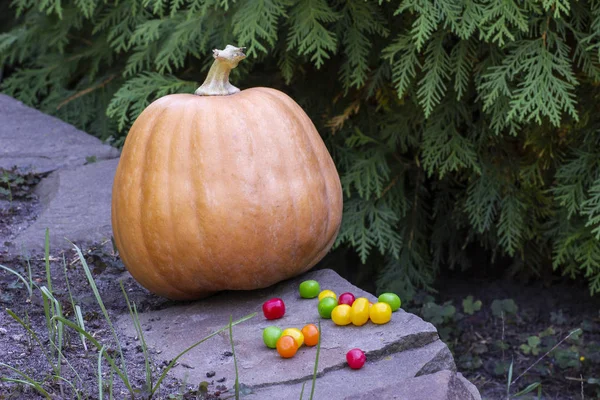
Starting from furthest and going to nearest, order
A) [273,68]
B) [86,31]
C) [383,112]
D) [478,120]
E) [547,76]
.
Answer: [86,31]
[273,68]
[383,112]
[478,120]
[547,76]

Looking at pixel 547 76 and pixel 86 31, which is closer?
pixel 547 76

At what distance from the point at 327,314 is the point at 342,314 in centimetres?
7

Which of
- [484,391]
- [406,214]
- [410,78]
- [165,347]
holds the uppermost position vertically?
[410,78]

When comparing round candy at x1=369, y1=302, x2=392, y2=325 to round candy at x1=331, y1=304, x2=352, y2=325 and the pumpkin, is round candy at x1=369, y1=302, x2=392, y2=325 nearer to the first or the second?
round candy at x1=331, y1=304, x2=352, y2=325

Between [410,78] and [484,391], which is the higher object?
[410,78]

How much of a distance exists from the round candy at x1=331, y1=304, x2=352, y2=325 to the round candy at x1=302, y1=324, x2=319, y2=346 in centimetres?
10

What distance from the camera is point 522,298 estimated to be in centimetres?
372

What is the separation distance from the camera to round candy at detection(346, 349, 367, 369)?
1.90m

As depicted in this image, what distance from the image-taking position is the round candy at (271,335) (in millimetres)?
1985

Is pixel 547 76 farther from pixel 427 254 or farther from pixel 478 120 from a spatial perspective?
pixel 427 254

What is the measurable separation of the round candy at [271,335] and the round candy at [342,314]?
17cm

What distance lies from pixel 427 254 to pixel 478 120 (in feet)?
2.56

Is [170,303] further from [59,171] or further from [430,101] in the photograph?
[430,101]

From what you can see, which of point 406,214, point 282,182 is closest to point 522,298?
point 406,214
